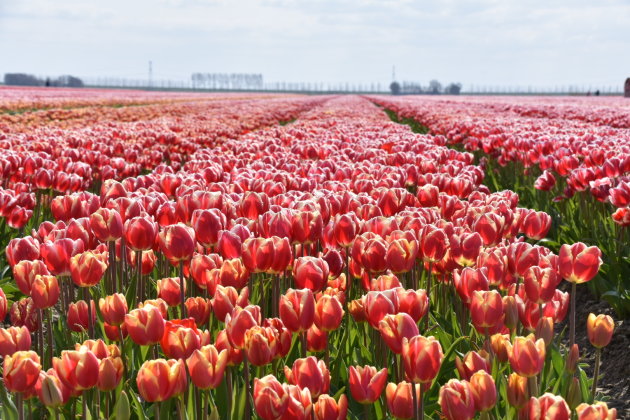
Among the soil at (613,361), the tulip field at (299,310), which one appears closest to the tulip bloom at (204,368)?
the tulip field at (299,310)

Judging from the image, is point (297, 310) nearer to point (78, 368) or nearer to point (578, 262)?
point (78, 368)

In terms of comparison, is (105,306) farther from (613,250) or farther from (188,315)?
(613,250)

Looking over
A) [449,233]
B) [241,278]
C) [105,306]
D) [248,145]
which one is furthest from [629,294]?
[248,145]

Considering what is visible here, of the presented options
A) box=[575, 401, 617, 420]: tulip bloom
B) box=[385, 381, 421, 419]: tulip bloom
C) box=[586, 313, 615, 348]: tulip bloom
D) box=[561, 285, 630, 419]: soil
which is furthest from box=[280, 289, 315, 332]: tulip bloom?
box=[561, 285, 630, 419]: soil

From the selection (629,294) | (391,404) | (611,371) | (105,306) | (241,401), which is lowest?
(611,371)

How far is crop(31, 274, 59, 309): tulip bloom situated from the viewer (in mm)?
2195

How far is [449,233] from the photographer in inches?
123

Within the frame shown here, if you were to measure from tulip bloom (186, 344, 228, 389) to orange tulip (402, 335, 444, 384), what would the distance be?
50cm

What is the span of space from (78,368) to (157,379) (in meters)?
0.23

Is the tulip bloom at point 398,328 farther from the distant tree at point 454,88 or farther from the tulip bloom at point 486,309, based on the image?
the distant tree at point 454,88

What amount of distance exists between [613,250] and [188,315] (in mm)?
3841

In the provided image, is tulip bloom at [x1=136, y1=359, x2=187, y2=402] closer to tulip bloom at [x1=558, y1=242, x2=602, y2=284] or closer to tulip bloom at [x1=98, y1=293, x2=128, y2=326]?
tulip bloom at [x1=98, y1=293, x2=128, y2=326]

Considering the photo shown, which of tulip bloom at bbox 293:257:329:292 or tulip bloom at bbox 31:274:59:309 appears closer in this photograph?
tulip bloom at bbox 31:274:59:309

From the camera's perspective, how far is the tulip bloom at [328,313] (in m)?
2.12
